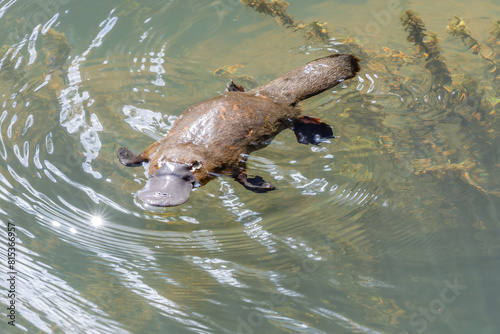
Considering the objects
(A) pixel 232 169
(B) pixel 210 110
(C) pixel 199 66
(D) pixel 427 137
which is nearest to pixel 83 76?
(C) pixel 199 66

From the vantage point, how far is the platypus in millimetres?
3025

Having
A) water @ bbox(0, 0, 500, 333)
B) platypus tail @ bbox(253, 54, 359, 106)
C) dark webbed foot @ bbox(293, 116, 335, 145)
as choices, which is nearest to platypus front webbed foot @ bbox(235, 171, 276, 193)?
water @ bbox(0, 0, 500, 333)

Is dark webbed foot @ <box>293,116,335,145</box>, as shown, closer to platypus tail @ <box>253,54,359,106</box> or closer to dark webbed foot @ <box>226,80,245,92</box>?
platypus tail @ <box>253,54,359,106</box>

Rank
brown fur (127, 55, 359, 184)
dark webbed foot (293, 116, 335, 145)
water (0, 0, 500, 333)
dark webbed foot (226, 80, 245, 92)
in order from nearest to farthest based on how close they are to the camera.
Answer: water (0, 0, 500, 333) < brown fur (127, 55, 359, 184) < dark webbed foot (293, 116, 335, 145) < dark webbed foot (226, 80, 245, 92)

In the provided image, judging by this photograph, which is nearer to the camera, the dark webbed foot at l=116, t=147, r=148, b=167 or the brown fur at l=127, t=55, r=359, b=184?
the brown fur at l=127, t=55, r=359, b=184

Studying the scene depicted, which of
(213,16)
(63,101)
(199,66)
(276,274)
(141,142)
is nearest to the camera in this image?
(276,274)

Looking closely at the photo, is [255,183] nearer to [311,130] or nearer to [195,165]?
[195,165]

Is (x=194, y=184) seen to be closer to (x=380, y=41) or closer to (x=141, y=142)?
(x=141, y=142)

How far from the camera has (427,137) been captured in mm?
3744

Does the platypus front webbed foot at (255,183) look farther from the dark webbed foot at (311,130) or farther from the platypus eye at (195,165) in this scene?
the dark webbed foot at (311,130)

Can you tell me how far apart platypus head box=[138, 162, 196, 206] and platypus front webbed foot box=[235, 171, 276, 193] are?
31cm

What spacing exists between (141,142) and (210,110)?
0.77 metres

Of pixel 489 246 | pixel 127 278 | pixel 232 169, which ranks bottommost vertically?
pixel 489 246

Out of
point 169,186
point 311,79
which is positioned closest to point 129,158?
point 169,186
